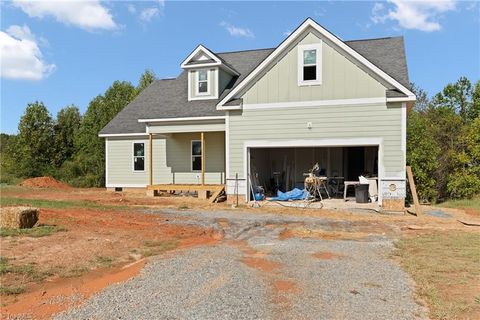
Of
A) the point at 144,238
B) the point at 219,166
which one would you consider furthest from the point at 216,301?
the point at 219,166

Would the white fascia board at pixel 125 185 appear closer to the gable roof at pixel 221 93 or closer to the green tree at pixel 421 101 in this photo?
the gable roof at pixel 221 93

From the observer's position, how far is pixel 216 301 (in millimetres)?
4828

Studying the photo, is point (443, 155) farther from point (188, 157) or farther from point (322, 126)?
point (188, 157)

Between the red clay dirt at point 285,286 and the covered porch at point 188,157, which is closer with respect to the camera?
the red clay dirt at point 285,286

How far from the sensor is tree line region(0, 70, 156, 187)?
29.9 meters

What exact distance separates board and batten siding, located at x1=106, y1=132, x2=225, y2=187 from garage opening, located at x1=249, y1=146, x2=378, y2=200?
2.07 metres

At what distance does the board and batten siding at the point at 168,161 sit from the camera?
A: 1916 centimetres

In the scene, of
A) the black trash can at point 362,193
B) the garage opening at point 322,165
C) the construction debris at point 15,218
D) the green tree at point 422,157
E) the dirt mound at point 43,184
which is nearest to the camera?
the construction debris at point 15,218

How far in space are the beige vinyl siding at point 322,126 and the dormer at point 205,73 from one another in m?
3.80

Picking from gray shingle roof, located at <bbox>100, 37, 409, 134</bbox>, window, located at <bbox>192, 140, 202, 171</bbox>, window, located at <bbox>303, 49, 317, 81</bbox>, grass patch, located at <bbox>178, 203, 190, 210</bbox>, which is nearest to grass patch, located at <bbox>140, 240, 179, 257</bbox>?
grass patch, located at <bbox>178, 203, 190, 210</bbox>

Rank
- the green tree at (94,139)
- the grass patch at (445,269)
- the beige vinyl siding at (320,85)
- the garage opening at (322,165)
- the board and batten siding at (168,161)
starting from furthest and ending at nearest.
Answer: the green tree at (94,139) < the board and batten siding at (168,161) < the garage opening at (322,165) < the beige vinyl siding at (320,85) < the grass patch at (445,269)

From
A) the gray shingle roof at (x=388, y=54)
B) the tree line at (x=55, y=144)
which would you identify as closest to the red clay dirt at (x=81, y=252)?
the gray shingle roof at (x=388, y=54)

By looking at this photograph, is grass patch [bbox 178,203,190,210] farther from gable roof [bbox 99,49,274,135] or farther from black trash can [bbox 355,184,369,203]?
black trash can [bbox 355,184,369,203]

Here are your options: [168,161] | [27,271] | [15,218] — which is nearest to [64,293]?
[27,271]
